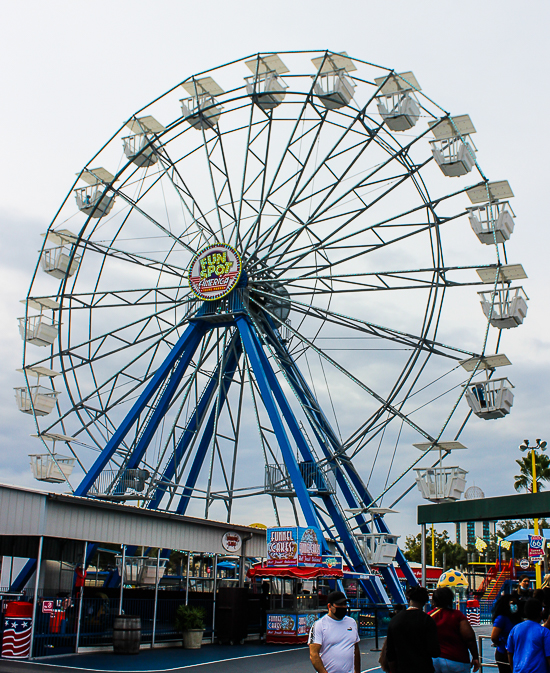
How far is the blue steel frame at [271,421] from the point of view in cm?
2039

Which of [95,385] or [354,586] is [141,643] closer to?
[354,586]

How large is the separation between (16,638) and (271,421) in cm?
903

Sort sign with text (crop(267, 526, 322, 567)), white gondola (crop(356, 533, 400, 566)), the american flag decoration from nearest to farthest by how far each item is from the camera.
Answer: the american flag decoration < sign with text (crop(267, 526, 322, 567)) < white gondola (crop(356, 533, 400, 566))

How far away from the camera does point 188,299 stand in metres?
23.3

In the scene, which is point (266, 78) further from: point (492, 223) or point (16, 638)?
point (16, 638)

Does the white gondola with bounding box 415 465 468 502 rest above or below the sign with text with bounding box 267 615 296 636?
above

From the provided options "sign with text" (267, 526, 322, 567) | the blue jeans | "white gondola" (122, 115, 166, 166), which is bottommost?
the blue jeans

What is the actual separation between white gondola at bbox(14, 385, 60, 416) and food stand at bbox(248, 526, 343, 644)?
922 cm

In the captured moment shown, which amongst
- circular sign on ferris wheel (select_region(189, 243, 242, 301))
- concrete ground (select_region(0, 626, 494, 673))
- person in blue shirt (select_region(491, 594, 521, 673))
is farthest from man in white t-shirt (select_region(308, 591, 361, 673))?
circular sign on ferris wheel (select_region(189, 243, 242, 301))

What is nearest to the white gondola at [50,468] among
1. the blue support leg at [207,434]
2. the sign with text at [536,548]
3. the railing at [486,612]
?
the blue support leg at [207,434]

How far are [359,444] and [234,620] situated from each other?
5.84 meters

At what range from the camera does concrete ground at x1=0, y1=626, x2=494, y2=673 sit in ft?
39.5

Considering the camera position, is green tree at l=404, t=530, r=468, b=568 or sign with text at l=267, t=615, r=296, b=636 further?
green tree at l=404, t=530, r=468, b=568

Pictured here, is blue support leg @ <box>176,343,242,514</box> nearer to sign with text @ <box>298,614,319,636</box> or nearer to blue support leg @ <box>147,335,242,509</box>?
blue support leg @ <box>147,335,242,509</box>
